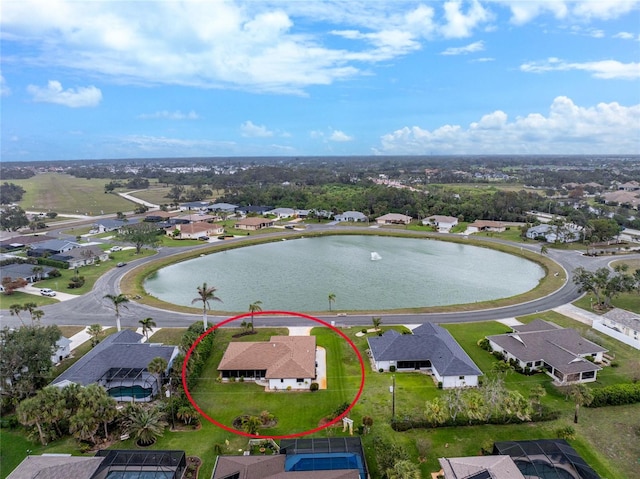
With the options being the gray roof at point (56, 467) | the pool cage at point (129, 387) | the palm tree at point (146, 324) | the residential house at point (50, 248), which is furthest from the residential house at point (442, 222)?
the gray roof at point (56, 467)

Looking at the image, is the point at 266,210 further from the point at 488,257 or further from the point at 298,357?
the point at 298,357

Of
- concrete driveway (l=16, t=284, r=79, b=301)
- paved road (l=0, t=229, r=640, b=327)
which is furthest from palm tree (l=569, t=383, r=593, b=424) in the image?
concrete driveway (l=16, t=284, r=79, b=301)

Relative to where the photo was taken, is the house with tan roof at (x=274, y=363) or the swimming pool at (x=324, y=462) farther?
the house with tan roof at (x=274, y=363)

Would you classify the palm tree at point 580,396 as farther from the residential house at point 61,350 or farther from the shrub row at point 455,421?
the residential house at point 61,350

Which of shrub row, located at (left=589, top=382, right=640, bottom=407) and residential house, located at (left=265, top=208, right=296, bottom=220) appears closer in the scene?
shrub row, located at (left=589, top=382, right=640, bottom=407)

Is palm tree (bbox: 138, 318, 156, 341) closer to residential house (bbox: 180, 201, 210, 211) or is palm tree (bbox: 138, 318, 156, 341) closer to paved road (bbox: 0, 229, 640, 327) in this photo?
paved road (bbox: 0, 229, 640, 327)
